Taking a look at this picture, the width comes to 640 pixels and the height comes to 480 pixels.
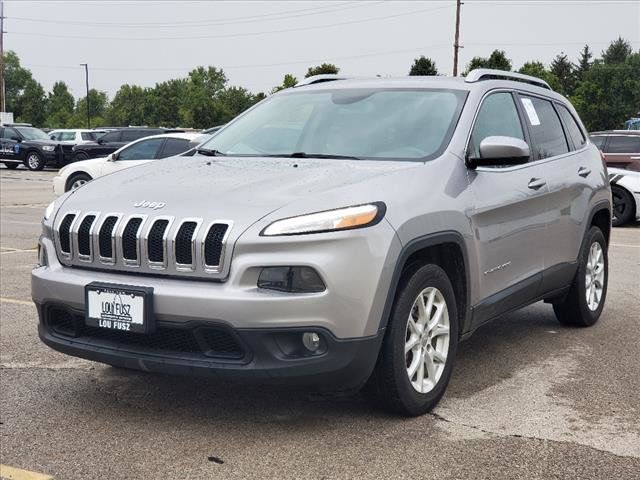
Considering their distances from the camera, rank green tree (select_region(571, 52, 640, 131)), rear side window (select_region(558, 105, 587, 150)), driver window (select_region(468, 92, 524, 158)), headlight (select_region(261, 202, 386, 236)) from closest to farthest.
Result: headlight (select_region(261, 202, 386, 236)) → driver window (select_region(468, 92, 524, 158)) → rear side window (select_region(558, 105, 587, 150)) → green tree (select_region(571, 52, 640, 131))

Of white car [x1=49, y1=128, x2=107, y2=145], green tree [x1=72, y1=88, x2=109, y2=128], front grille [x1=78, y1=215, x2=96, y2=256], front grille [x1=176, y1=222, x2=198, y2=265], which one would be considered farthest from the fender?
green tree [x1=72, y1=88, x2=109, y2=128]

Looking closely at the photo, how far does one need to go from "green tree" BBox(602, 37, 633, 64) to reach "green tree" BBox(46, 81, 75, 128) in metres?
86.9

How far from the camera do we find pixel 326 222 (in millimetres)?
3855

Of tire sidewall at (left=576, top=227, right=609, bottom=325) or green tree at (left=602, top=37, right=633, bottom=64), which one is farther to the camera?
green tree at (left=602, top=37, right=633, bottom=64)

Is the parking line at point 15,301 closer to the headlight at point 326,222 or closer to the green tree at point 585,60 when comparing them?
the headlight at point 326,222

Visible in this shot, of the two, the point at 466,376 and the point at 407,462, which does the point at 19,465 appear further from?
the point at 466,376

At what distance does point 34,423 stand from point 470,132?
2.69 meters

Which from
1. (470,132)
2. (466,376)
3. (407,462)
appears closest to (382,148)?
(470,132)

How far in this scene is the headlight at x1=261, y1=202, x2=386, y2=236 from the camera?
3816mm

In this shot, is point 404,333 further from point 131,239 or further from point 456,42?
point 456,42

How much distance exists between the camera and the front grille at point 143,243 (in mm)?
3844

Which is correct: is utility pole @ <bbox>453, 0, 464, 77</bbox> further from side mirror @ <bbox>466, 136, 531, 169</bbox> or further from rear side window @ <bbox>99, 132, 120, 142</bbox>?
side mirror @ <bbox>466, 136, 531, 169</bbox>

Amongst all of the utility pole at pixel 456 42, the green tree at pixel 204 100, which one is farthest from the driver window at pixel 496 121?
the green tree at pixel 204 100

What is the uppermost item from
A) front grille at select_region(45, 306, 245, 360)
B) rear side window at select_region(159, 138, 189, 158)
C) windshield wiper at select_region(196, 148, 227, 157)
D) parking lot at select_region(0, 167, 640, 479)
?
windshield wiper at select_region(196, 148, 227, 157)
